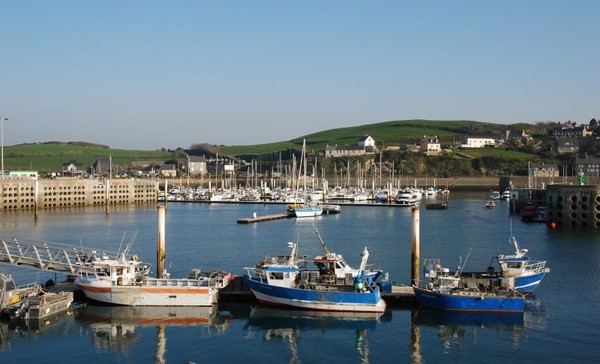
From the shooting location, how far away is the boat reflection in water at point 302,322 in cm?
3499

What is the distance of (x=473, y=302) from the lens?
127 feet

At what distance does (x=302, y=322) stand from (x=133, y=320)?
9125 mm

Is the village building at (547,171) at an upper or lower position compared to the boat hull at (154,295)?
upper

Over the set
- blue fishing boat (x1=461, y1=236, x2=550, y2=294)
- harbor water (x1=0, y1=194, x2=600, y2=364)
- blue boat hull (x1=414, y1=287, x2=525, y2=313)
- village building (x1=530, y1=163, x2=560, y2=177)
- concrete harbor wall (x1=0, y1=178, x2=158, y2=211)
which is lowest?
harbor water (x1=0, y1=194, x2=600, y2=364)

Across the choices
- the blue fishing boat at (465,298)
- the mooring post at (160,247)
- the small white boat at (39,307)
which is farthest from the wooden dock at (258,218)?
the blue fishing boat at (465,298)

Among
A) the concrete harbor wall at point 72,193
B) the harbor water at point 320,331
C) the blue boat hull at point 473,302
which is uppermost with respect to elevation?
the concrete harbor wall at point 72,193

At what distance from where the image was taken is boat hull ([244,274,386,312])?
3797 centimetres

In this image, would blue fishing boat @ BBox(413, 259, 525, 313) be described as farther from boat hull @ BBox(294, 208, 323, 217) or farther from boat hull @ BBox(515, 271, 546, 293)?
boat hull @ BBox(294, 208, 323, 217)

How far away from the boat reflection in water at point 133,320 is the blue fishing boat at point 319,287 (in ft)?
9.89

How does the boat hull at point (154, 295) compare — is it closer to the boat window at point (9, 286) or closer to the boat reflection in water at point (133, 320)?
the boat reflection in water at point (133, 320)

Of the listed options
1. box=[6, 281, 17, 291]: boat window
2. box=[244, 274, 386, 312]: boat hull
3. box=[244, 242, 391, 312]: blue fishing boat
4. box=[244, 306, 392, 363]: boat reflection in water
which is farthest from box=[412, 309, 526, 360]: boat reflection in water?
box=[6, 281, 17, 291]: boat window

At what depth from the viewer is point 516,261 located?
4344 cm

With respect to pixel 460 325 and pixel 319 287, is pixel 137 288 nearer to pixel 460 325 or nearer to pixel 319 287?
pixel 319 287

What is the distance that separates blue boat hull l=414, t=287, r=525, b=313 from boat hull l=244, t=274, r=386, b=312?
9.41 feet
